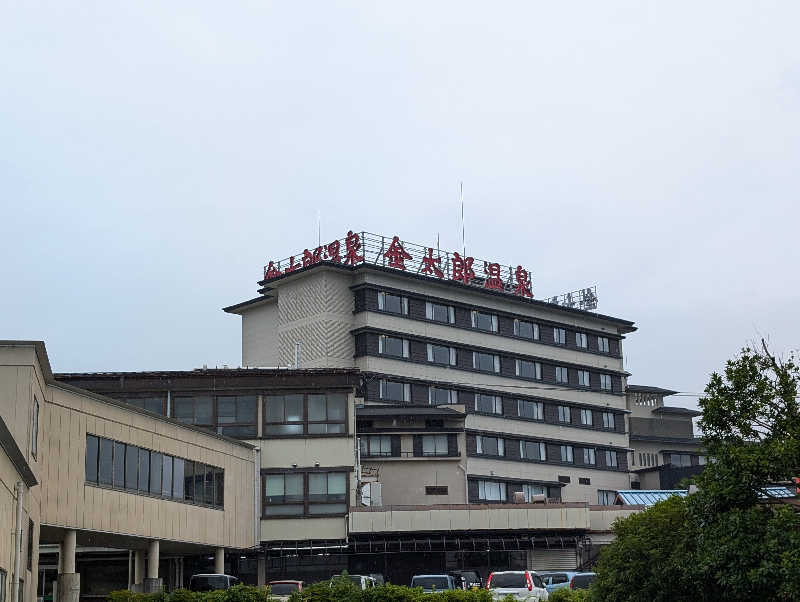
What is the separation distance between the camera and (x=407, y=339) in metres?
84.6

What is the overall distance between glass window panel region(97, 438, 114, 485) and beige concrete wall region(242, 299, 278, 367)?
49.3 m

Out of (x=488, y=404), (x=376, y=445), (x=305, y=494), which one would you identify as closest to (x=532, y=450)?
(x=488, y=404)

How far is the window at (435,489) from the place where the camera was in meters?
74.8

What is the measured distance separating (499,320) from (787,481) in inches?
2760

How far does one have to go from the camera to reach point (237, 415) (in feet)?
178

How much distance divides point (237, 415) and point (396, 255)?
3372 cm

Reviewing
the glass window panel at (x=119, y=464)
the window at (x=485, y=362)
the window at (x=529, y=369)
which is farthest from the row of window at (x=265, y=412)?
the window at (x=529, y=369)

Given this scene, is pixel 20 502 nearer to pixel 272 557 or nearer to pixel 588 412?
pixel 272 557

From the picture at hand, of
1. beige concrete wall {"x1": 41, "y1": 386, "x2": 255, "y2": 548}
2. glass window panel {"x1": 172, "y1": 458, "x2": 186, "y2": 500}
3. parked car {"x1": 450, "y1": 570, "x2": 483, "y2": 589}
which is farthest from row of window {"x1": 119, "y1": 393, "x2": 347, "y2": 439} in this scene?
parked car {"x1": 450, "y1": 570, "x2": 483, "y2": 589}

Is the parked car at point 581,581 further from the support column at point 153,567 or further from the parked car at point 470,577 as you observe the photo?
the support column at point 153,567

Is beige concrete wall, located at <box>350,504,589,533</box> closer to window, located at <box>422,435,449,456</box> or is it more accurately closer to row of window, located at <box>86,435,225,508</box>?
row of window, located at <box>86,435,225,508</box>

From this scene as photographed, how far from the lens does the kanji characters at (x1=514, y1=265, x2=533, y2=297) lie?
9525 cm

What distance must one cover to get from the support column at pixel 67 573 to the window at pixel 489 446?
54.2 m

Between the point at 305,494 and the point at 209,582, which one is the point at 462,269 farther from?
the point at 209,582
